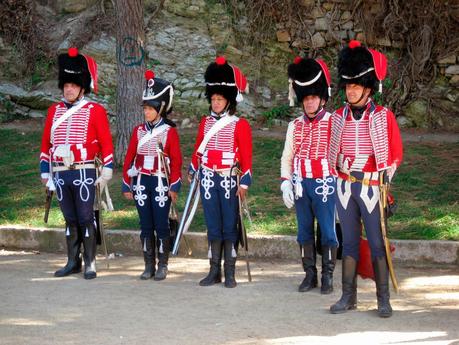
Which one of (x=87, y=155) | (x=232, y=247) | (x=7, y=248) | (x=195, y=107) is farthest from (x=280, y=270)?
(x=195, y=107)

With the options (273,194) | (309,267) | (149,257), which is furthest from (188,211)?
(273,194)

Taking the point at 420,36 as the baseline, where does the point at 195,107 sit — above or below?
below

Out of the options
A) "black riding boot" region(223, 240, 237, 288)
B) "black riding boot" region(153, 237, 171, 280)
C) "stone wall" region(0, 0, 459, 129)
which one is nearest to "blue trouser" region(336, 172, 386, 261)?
"black riding boot" region(223, 240, 237, 288)

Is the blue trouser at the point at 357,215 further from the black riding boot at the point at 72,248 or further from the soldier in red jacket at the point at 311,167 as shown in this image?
the black riding boot at the point at 72,248

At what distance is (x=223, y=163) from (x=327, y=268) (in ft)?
4.04

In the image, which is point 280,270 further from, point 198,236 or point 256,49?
point 256,49

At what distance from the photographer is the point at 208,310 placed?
6574 millimetres

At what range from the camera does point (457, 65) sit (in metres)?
14.1

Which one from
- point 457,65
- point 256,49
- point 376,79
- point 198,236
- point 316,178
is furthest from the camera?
point 256,49

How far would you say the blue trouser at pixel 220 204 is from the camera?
24.1ft

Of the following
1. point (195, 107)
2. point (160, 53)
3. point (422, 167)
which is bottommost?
point (422, 167)

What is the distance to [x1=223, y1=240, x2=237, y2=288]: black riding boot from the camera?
24.1ft

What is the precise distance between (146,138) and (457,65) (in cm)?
798

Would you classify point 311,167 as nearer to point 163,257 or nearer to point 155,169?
point 155,169
